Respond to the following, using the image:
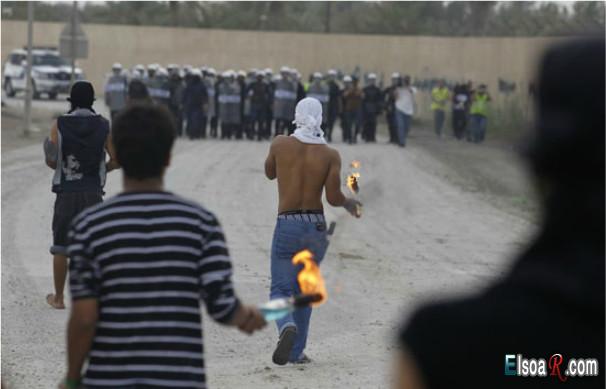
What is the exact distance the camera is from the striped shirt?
13.3 feet

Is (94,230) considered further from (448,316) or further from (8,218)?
(8,218)

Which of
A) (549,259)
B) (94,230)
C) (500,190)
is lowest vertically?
(500,190)

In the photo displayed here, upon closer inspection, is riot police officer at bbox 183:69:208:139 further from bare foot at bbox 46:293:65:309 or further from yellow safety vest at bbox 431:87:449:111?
bare foot at bbox 46:293:65:309

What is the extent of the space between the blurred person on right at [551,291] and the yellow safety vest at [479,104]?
33650mm

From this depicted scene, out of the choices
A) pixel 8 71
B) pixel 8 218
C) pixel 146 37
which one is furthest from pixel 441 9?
pixel 8 218

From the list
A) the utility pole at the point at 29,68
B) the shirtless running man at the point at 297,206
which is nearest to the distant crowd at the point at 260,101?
the utility pole at the point at 29,68

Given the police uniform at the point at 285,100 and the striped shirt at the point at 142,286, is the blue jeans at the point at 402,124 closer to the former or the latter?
the police uniform at the point at 285,100

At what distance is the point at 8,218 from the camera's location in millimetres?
16219

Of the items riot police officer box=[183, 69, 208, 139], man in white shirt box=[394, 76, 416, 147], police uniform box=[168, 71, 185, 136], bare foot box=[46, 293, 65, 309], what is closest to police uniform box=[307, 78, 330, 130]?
man in white shirt box=[394, 76, 416, 147]

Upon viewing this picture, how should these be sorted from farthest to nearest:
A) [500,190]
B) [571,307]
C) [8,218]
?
[500,190] < [8,218] < [571,307]

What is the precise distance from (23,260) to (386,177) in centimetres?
1242

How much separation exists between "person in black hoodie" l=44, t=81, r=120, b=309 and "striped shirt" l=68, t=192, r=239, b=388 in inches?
213

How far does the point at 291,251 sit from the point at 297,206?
0.93ft

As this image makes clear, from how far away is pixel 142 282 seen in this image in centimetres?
409
